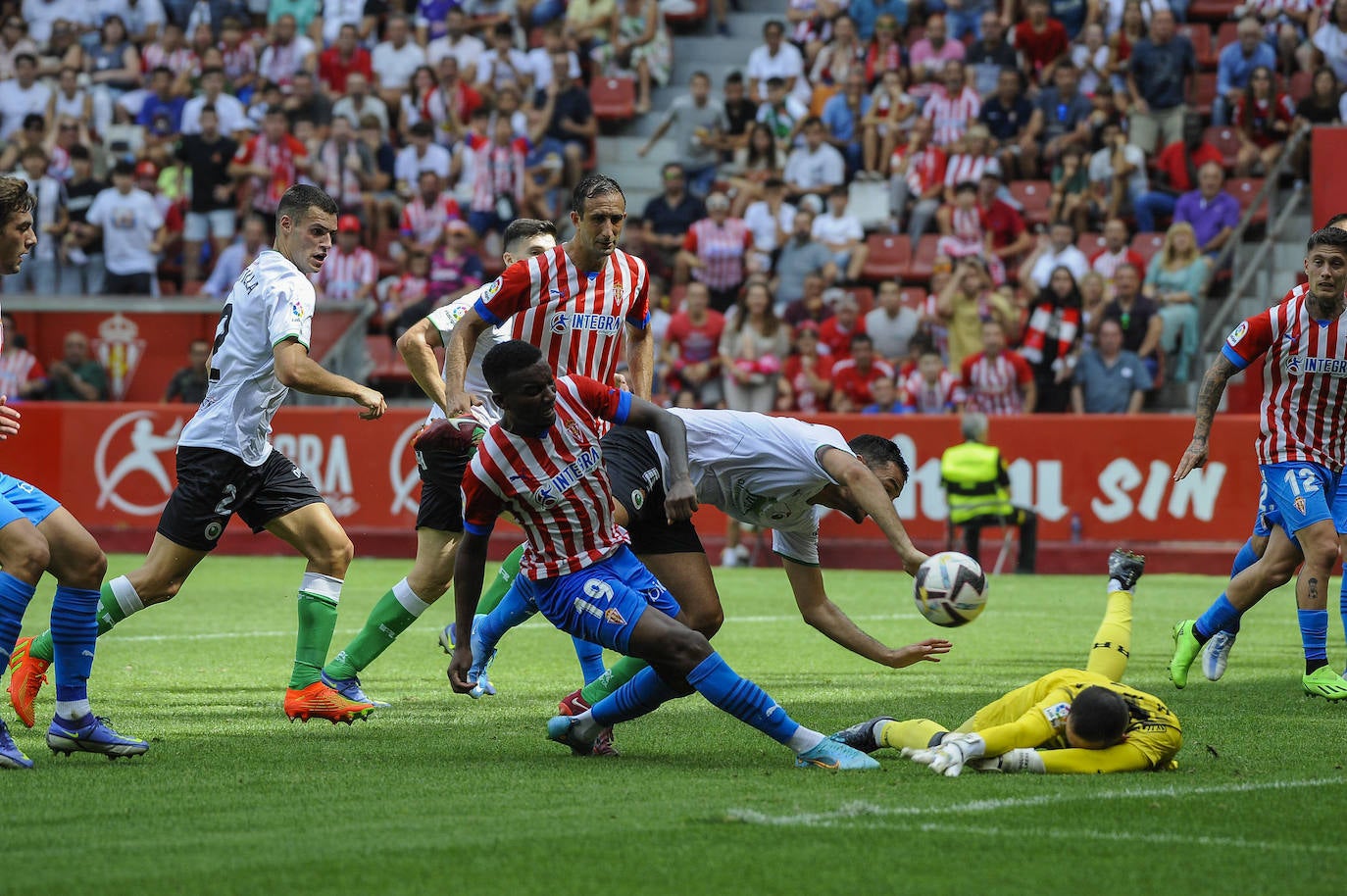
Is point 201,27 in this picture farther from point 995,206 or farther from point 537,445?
point 537,445

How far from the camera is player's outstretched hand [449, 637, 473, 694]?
21.0 feet

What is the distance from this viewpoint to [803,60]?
76.0 feet

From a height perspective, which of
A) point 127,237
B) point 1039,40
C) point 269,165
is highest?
point 1039,40

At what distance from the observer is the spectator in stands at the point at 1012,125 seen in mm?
20766

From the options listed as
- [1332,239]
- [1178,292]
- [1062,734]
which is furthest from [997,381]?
[1062,734]

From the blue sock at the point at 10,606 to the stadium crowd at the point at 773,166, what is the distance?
13.0 metres

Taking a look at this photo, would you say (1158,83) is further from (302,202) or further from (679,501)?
(679,501)

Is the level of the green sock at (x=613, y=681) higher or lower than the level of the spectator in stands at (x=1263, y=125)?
lower

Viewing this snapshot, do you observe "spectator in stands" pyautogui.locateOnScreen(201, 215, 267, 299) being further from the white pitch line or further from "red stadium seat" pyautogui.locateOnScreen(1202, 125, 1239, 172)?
the white pitch line

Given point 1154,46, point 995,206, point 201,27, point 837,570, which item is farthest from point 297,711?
point 201,27

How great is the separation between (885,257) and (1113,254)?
2931mm

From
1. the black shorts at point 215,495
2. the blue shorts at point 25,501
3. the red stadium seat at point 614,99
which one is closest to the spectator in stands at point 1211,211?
→ the red stadium seat at point 614,99

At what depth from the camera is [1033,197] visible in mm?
20766

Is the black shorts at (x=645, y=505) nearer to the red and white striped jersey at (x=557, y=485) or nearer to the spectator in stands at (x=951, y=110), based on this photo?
the red and white striped jersey at (x=557, y=485)
